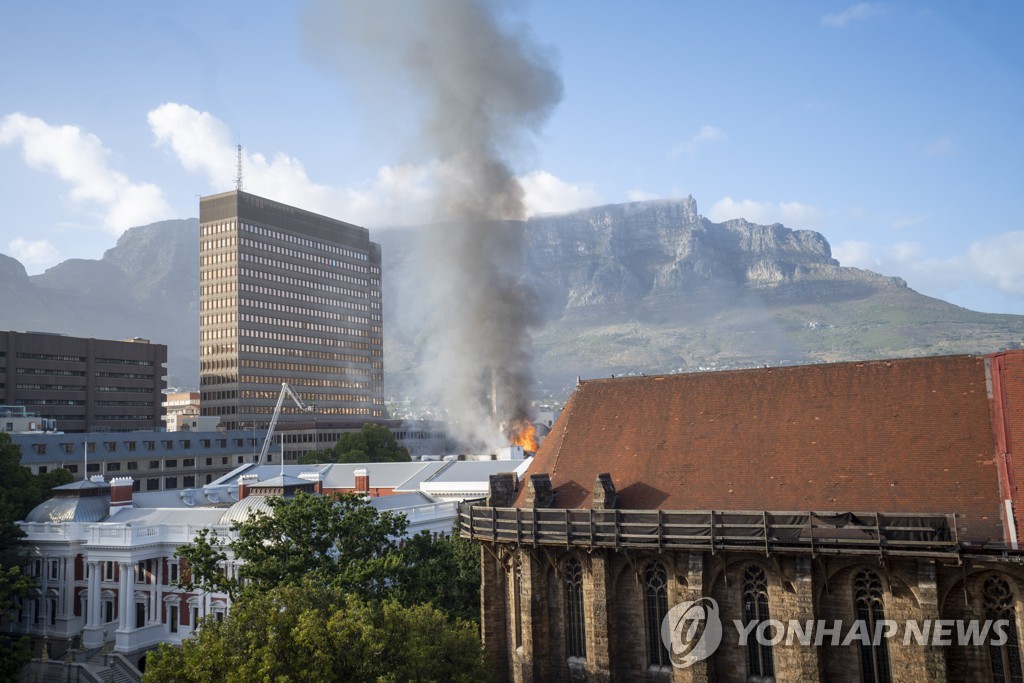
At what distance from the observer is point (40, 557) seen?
64562mm

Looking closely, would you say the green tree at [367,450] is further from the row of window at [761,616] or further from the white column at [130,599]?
the row of window at [761,616]

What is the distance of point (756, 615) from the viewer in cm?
3375

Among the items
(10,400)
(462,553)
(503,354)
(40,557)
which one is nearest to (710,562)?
(462,553)

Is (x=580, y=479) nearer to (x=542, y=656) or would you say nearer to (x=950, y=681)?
(x=542, y=656)

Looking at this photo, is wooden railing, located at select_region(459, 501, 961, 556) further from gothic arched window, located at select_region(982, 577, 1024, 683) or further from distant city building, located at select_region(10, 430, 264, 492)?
distant city building, located at select_region(10, 430, 264, 492)

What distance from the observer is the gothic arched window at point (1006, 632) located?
29781mm

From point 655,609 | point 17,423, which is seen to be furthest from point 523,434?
point 655,609

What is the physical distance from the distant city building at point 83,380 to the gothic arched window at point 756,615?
157 m

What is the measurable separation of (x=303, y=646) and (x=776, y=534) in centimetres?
1920

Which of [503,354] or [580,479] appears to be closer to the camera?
→ [580,479]

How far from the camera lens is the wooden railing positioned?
99.4 feet

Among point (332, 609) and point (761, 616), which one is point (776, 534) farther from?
point (332, 609)

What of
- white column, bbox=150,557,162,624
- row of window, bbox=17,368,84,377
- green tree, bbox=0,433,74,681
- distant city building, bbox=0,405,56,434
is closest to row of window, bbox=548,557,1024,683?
green tree, bbox=0,433,74,681

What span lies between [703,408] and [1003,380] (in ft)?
42.1
